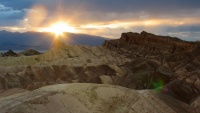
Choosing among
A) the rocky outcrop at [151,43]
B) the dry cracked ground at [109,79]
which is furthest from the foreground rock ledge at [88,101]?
the rocky outcrop at [151,43]

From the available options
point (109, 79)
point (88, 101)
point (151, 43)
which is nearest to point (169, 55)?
point (151, 43)

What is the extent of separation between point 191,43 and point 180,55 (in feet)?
32.4

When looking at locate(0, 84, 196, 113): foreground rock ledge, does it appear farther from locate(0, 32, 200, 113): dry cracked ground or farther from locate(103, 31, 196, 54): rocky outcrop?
locate(103, 31, 196, 54): rocky outcrop

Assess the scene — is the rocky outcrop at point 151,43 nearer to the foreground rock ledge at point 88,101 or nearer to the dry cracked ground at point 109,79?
the dry cracked ground at point 109,79

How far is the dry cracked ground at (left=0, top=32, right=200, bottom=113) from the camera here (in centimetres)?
1972

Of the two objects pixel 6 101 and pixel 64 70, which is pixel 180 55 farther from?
pixel 6 101

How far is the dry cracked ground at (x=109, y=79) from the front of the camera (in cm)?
1972

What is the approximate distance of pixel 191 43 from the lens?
323ft

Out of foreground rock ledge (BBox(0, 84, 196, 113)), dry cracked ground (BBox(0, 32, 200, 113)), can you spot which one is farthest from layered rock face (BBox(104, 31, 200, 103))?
foreground rock ledge (BBox(0, 84, 196, 113))

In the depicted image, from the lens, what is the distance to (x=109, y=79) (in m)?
61.2

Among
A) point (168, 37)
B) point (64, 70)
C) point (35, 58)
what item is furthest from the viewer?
point (168, 37)

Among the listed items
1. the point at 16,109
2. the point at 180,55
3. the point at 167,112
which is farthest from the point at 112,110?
the point at 180,55

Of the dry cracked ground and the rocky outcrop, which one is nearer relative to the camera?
the dry cracked ground

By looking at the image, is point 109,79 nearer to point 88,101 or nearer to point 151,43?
point 88,101
